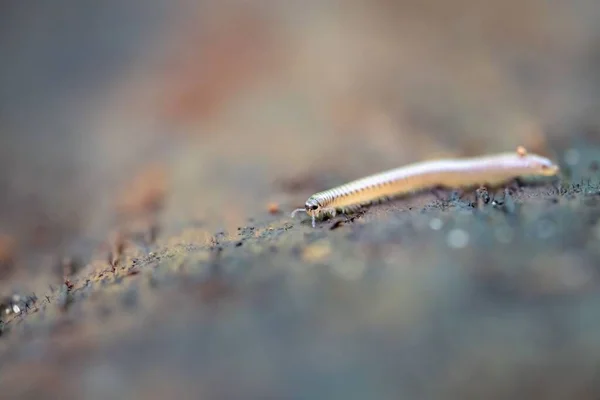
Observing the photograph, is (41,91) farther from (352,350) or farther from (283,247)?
(352,350)

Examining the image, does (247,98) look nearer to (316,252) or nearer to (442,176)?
(442,176)

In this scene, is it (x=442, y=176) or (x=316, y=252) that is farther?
(x=442, y=176)

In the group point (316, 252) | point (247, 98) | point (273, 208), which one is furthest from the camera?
point (247, 98)

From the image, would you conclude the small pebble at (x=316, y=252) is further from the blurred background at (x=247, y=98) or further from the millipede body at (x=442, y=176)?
the blurred background at (x=247, y=98)

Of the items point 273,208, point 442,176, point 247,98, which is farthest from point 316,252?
point 247,98

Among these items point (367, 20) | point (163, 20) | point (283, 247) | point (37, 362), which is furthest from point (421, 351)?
point (163, 20)

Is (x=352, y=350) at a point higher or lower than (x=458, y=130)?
lower
